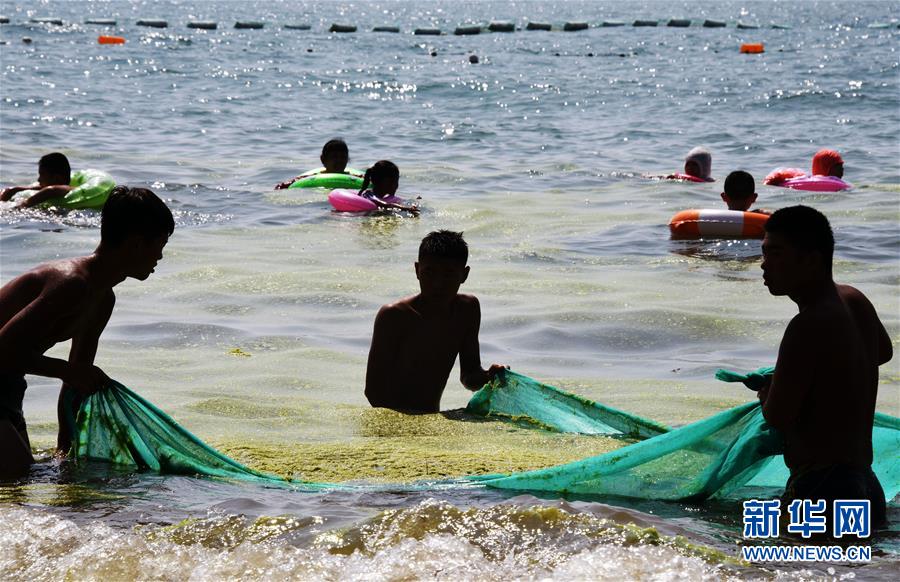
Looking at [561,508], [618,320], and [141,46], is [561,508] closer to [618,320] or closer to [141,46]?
[618,320]

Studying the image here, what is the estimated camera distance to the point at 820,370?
4434 mm

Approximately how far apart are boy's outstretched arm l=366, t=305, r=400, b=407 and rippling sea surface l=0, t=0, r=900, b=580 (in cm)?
12

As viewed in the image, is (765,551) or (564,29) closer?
(765,551)

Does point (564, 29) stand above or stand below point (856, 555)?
above

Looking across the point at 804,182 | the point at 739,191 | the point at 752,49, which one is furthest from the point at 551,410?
the point at 752,49

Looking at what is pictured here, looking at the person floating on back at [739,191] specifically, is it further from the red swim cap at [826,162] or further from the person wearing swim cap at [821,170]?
the red swim cap at [826,162]

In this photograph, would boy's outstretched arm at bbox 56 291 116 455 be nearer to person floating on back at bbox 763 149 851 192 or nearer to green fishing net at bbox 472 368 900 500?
green fishing net at bbox 472 368 900 500

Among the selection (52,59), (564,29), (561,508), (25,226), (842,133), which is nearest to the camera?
(561,508)

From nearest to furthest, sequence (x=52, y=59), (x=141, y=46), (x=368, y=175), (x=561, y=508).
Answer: (x=561, y=508), (x=368, y=175), (x=52, y=59), (x=141, y=46)

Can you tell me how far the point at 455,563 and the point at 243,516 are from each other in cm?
96

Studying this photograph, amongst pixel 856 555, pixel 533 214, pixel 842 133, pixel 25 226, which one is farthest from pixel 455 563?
pixel 842 133

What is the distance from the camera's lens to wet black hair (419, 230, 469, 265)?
633 cm

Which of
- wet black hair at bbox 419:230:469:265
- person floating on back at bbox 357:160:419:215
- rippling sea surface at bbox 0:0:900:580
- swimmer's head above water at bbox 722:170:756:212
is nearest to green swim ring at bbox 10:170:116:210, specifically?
rippling sea surface at bbox 0:0:900:580

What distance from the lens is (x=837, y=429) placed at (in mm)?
4523
